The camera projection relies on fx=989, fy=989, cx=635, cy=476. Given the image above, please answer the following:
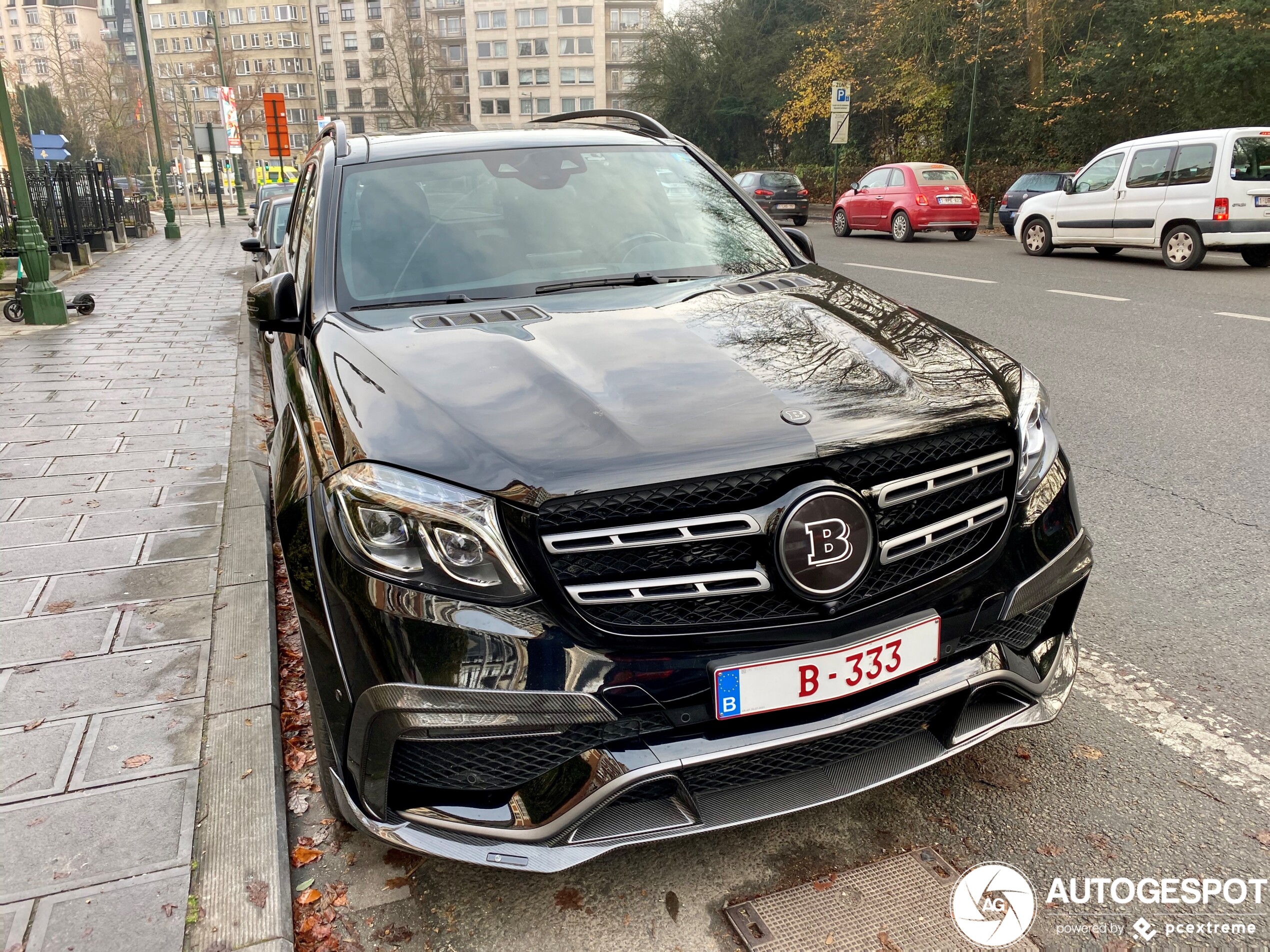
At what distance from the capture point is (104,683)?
3166mm

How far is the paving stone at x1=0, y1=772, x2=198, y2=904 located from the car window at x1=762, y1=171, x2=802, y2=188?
992 inches

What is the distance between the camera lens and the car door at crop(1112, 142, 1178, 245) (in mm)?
14461

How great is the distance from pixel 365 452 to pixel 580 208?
5.35 feet

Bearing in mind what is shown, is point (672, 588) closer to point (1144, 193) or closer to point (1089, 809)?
point (1089, 809)

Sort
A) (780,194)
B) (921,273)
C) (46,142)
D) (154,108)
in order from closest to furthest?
(921,273) < (780,194) < (154,108) < (46,142)

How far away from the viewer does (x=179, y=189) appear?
6812 cm

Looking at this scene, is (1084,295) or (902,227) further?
(902,227)

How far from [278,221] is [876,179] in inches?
581

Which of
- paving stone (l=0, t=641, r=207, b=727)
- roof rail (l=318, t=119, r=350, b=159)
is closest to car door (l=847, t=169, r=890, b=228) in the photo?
roof rail (l=318, t=119, r=350, b=159)

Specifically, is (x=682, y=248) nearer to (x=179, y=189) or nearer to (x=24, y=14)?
(x=179, y=189)

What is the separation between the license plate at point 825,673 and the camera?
193cm

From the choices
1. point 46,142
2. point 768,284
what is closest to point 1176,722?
point 768,284

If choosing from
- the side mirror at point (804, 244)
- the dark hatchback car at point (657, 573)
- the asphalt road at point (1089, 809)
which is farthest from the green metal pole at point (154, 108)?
the dark hatchback car at point (657, 573)

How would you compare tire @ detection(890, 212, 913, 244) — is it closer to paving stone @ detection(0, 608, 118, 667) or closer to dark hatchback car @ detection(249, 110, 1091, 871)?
dark hatchback car @ detection(249, 110, 1091, 871)
